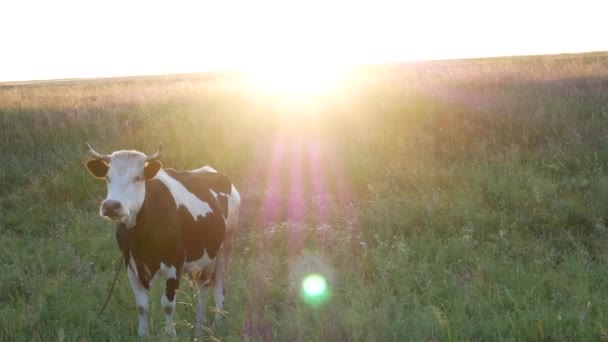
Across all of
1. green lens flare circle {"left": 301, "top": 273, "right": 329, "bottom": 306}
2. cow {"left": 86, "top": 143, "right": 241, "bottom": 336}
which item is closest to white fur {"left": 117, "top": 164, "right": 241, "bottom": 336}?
cow {"left": 86, "top": 143, "right": 241, "bottom": 336}

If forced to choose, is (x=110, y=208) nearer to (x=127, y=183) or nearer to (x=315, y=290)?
(x=127, y=183)

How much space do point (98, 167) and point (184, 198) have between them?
100 cm

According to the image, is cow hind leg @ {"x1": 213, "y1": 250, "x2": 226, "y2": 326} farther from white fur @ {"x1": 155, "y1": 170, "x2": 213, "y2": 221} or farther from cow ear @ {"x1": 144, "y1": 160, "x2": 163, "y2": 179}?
cow ear @ {"x1": 144, "y1": 160, "x2": 163, "y2": 179}

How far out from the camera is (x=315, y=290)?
636 centimetres

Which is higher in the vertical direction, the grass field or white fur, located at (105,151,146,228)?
white fur, located at (105,151,146,228)

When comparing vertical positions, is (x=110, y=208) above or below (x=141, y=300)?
above

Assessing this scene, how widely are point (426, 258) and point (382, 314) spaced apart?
198 centimetres

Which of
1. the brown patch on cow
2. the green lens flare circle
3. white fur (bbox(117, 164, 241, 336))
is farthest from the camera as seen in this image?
the green lens flare circle

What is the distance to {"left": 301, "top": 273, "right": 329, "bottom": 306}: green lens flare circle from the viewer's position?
19.6 ft

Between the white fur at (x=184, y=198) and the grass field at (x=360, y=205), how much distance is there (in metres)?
0.87

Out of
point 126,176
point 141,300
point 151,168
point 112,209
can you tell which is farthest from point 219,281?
point 112,209

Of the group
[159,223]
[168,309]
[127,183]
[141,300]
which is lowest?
[168,309]

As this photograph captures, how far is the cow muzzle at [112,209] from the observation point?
16.1 feet

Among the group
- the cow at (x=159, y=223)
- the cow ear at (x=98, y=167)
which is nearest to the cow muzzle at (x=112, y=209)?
the cow at (x=159, y=223)
